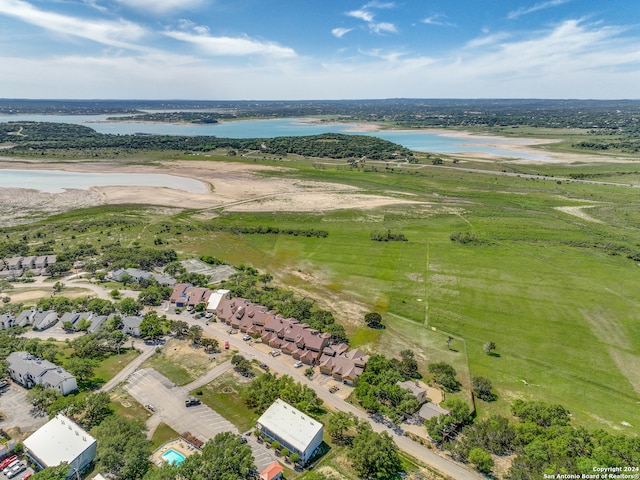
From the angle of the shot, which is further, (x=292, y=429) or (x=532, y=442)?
(x=292, y=429)

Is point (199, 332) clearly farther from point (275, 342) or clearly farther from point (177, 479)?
point (177, 479)

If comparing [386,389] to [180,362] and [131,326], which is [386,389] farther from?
[131,326]

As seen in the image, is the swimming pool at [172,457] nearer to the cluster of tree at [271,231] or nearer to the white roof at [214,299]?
the white roof at [214,299]

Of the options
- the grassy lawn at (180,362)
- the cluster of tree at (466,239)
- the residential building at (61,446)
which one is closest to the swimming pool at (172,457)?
the residential building at (61,446)

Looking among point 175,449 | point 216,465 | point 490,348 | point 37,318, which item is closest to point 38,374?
point 37,318

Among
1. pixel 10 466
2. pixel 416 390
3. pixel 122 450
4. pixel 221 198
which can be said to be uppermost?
pixel 221 198

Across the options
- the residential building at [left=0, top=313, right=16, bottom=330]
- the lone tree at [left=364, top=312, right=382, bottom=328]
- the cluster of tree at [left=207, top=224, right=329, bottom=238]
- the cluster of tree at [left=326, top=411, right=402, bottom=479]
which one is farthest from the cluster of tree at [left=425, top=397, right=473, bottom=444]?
the cluster of tree at [left=207, top=224, right=329, bottom=238]
